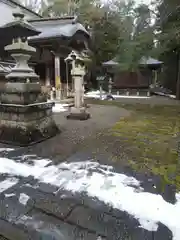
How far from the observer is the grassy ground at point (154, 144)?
8.63 feet

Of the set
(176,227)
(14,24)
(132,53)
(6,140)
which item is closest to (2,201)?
(176,227)

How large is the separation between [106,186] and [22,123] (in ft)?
6.86

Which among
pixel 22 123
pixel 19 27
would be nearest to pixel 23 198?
pixel 22 123

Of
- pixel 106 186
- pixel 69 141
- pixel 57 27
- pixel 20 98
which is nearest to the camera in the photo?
pixel 106 186

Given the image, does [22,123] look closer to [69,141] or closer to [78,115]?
[69,141]

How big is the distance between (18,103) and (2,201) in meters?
2.01

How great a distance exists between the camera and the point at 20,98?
A: 3449mm

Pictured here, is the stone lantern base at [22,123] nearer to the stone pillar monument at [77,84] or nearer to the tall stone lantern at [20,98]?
the tall stone lantern at [20,98]

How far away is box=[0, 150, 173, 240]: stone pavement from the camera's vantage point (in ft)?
4.89

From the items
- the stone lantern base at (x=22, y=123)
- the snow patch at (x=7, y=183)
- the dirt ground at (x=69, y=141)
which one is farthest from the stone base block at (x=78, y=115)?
the snow patch at (x=7, y=183)

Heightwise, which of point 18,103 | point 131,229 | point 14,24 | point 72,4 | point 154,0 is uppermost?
point 72,4

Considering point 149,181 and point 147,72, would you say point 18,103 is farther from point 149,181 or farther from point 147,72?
point 147,72

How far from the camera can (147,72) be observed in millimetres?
15828

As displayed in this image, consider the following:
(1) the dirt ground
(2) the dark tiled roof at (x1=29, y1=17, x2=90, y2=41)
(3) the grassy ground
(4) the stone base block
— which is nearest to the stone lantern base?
(1) the dirt ground
